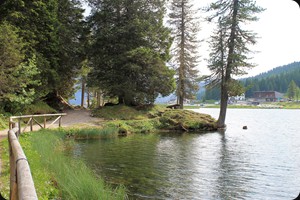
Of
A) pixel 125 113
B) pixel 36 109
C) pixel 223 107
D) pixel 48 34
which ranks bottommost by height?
pixel 125 113

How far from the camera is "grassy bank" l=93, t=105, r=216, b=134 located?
81.3 ft

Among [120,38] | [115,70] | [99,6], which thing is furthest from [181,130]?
[99,6]

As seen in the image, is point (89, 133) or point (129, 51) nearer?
point (89, 133)

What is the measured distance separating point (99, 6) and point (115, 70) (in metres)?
8.04

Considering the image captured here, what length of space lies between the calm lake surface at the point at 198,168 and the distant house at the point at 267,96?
10430 cm

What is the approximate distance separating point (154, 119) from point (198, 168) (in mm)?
15225

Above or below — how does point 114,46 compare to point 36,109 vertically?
above

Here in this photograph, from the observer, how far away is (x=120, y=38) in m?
29.1

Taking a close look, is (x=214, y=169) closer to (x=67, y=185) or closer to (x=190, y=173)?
(x=190, y=173)

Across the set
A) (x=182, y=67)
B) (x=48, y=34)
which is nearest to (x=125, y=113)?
(x=48, y=34)

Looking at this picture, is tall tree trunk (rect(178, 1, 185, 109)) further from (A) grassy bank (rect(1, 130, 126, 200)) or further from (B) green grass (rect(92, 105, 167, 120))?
(A) grassy bank (rect(1, 130, 126, 200))

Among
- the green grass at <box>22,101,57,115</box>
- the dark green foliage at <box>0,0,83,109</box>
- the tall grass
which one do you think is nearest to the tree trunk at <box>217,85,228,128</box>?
the dark green foliage at <box>0,0,83,109</box>

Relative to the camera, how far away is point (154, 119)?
26.7 meters

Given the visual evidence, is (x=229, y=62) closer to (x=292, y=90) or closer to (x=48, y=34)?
(x=48, y=34)
